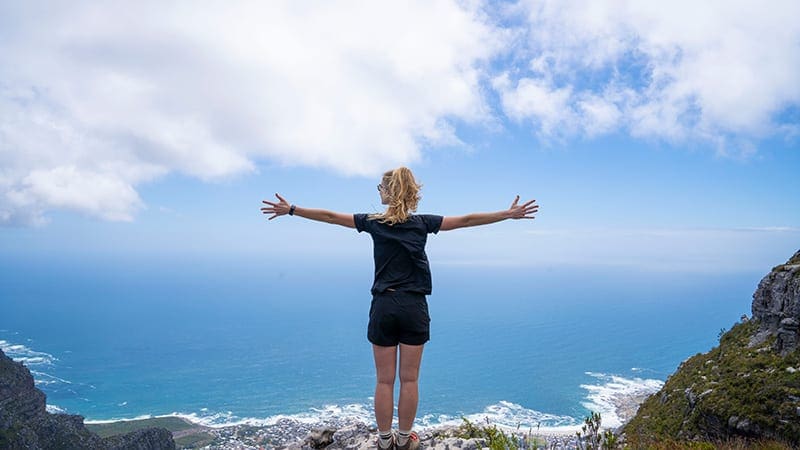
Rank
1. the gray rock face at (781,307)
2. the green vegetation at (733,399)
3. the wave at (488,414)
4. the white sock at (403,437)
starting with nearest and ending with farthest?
1. the white sock at (403,437)
2. the green vegetation at (733,399)
3. the gray rock face at (781,307)
4. the wave at (488,414)

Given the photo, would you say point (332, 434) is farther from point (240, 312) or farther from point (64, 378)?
point (240, 312)

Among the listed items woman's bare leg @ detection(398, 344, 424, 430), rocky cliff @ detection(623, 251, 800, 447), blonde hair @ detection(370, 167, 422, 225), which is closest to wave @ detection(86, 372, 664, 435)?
rocky cliff @ detection(623, 251, 800, 447)

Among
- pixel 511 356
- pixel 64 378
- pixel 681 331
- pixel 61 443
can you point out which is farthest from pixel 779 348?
pixel 681 331

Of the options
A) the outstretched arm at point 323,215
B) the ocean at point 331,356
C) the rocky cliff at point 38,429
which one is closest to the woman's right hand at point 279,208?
the outstretched arm at point 323,215

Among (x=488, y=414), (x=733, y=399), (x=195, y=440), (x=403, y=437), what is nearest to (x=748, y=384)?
(x=733, y=399)

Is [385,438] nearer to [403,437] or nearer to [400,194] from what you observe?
[403,437]

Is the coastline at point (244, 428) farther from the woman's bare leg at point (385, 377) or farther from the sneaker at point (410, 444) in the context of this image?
the woman's bare leg at point (385, 377)
